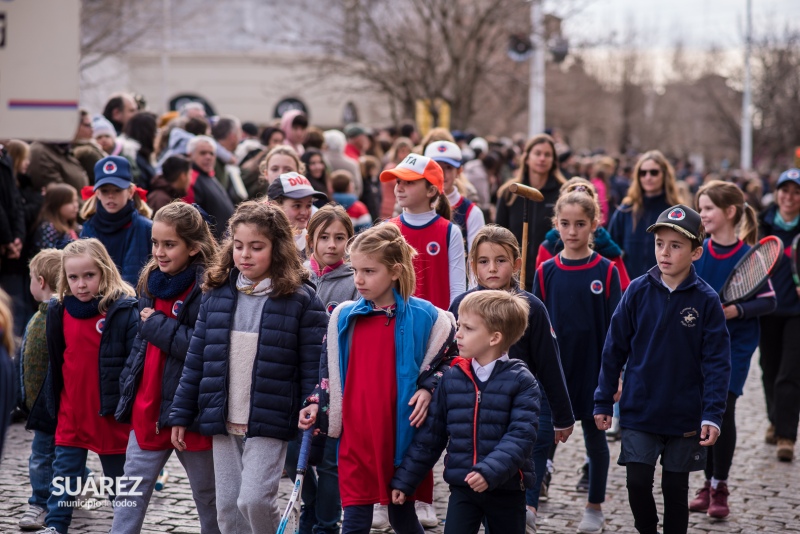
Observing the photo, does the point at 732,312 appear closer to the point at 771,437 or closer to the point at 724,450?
the point at 724,450

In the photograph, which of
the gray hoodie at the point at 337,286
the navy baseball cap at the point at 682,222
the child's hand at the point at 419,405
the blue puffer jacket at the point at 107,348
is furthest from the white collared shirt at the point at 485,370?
the blue puffer jacket at the point at 107,348

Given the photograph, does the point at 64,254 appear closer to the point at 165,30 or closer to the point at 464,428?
the point at 464,428

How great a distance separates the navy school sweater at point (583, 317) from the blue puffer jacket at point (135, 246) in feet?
9.32

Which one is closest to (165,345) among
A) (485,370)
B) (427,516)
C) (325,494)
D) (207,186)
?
(325,494)

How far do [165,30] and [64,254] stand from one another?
27068mm

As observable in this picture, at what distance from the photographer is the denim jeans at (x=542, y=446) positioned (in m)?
6.45

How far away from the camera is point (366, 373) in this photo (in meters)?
5.16

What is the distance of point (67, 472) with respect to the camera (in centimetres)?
609

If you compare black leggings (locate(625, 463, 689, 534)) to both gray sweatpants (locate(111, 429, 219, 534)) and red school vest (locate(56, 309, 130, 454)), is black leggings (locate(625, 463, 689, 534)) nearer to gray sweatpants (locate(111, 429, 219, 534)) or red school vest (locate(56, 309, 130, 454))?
gray sweatpants (locate(111, 429, 219, 534))

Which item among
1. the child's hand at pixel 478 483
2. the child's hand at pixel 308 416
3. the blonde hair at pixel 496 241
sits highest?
the blonde hair at pixel 496 241

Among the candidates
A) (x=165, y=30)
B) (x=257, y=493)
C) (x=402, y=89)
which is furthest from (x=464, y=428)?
(x=165, y=30)

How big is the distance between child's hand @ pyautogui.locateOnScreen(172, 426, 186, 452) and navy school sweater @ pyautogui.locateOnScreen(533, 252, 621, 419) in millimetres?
2507

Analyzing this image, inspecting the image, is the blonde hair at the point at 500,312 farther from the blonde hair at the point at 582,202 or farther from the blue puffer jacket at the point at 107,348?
the blue puffer jacket at the point at 107,348

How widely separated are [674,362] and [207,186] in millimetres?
5278
